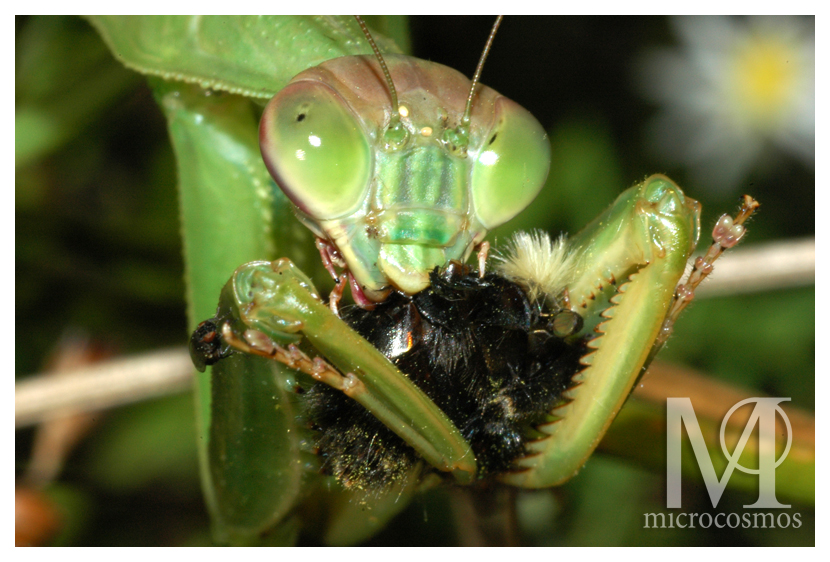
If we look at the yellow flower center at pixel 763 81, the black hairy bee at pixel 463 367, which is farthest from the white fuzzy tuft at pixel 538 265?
the yellow flower center at pixel 763 81

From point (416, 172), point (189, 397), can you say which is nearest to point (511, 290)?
point (416, 172)

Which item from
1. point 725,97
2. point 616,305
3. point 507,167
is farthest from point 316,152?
point 725,97

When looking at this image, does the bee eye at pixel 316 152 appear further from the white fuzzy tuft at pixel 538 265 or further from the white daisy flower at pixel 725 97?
the white daisy flower at pixel 725 97

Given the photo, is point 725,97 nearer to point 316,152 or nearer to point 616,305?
point 616,305

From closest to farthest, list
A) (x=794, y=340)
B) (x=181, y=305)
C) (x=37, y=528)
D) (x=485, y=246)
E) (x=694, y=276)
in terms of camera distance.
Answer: (x=694, y=276) → (x=485, y=246) → (x=37, y=528) → (x=794, y=340) → (x=181, y=305)

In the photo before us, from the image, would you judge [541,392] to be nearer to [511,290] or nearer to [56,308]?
[511,290]
